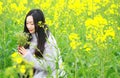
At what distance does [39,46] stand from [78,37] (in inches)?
14.6

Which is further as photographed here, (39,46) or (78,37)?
(39,46)

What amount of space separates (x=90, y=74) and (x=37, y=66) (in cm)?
47

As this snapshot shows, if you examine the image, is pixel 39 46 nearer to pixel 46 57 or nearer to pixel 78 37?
pixel 46 57

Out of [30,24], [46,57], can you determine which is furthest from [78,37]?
[30,24]

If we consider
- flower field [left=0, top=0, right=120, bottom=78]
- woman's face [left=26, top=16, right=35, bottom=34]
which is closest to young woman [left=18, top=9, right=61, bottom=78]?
woman's face [left=26, top=16, right=35, bottom=34]

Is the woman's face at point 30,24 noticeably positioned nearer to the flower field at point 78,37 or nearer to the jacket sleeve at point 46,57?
the jacket sleeve at point 46,57

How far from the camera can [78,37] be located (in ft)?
9.96

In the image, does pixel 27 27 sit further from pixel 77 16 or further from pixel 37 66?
pixel 77 16

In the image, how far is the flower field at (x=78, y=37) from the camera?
2.73 m

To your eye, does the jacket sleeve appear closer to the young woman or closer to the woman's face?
the young woman

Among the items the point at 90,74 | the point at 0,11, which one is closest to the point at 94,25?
the point at 90,74

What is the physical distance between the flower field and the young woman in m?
0.16

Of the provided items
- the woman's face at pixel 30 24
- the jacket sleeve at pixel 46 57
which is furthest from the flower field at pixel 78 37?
the woman's face at pixel 30 24

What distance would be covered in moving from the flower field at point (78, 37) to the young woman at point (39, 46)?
16 cm
